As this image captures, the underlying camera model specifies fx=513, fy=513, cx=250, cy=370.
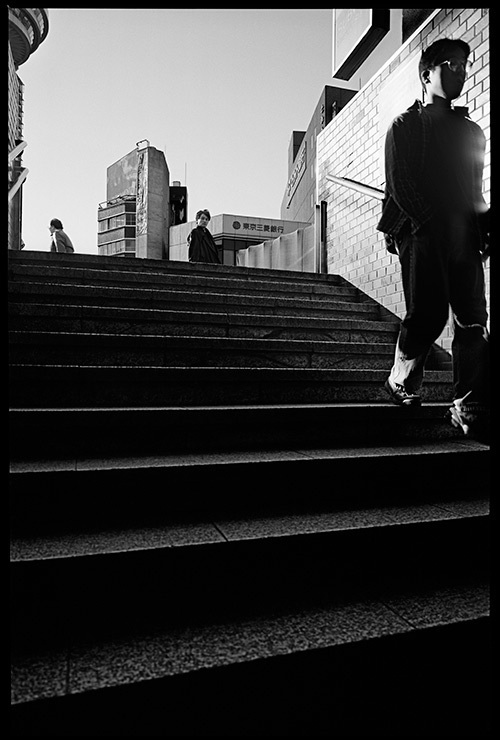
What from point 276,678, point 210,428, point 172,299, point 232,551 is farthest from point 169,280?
point 276,678

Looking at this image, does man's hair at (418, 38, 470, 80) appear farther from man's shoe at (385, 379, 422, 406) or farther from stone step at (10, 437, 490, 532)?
stone step at (10, 437, 490, 532)

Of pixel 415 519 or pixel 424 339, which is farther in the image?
pixel 424 339

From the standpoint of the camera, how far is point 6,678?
1.02m

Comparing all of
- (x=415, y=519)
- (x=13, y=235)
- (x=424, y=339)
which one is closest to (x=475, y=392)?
(x=424, y=339)

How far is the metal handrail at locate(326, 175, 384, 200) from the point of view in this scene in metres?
4.59

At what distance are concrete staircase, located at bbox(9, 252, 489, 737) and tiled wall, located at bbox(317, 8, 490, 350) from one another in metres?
1.91

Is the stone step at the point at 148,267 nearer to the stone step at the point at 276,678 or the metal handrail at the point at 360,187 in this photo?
the metal handrail at the point at 360,187

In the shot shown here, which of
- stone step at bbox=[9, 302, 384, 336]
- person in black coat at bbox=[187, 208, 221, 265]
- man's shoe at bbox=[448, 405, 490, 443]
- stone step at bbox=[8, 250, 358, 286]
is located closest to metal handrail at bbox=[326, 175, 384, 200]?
stone step at bbox=[8, 250, 358, 286]

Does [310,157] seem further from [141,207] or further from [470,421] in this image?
[470,421]

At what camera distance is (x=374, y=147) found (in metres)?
5.05

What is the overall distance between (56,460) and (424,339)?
1.73 metres

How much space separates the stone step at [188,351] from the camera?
9.27 ft

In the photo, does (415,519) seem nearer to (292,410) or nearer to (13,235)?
(292,410)

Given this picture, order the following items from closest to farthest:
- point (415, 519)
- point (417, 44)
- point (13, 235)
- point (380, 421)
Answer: point (415, 519), point (380, 421), point (417, 44), point (13, 235)
